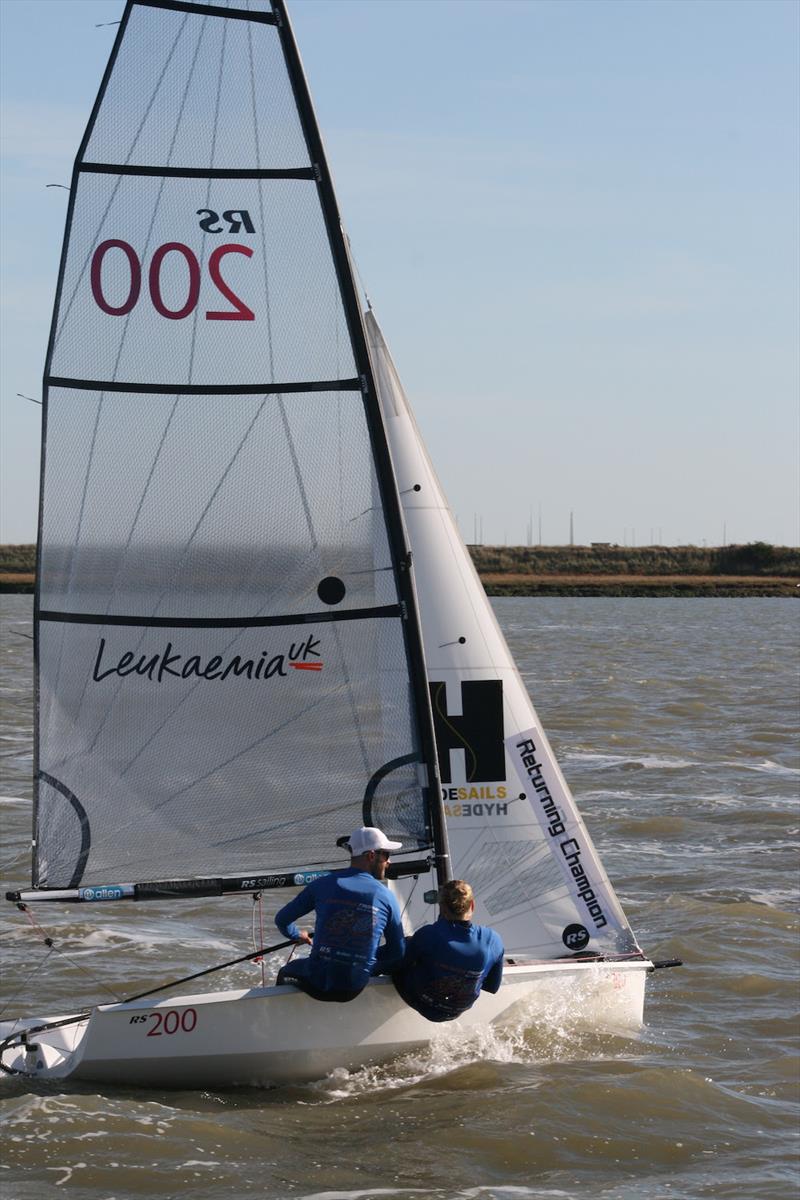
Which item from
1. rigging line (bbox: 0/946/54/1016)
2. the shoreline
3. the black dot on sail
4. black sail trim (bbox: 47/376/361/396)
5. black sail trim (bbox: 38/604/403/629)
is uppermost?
black sail trim (bbox: 47/376/361/396)

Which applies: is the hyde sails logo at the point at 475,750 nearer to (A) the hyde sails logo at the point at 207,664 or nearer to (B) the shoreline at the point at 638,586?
(A) the hyde sails logo at the point at 207,664

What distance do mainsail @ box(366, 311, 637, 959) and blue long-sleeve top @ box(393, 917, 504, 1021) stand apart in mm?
1038

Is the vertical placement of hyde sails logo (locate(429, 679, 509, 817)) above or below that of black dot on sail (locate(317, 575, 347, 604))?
below

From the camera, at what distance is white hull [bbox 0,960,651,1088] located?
8.68 meters

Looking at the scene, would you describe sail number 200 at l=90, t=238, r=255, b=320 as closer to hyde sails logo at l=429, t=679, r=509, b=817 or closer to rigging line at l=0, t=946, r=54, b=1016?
hyde sails logo at l=429, t=679, r=509, b=817

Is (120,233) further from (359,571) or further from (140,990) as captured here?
(140,990)

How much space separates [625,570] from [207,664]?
294ft

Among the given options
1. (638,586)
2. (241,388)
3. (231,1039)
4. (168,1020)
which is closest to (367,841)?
(231,1039)

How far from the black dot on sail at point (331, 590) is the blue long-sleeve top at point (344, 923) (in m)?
1.52

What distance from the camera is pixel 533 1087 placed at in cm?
948

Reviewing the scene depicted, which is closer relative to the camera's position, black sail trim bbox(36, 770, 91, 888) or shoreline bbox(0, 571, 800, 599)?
black sail trim bbox(36, 770, 91, 888)

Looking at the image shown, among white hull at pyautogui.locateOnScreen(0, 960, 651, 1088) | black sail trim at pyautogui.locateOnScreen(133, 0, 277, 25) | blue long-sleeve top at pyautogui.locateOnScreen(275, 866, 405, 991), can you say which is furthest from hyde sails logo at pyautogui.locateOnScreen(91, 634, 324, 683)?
black sail trim at pyautogui.locateOnScreen(133, 0, 277, 25)

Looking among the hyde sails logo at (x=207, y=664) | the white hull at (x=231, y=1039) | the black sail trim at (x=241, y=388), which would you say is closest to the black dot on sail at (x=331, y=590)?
the hyde sails logo at (x=207, y=664)

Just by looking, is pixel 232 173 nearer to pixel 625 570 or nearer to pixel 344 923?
pixel 344 923
